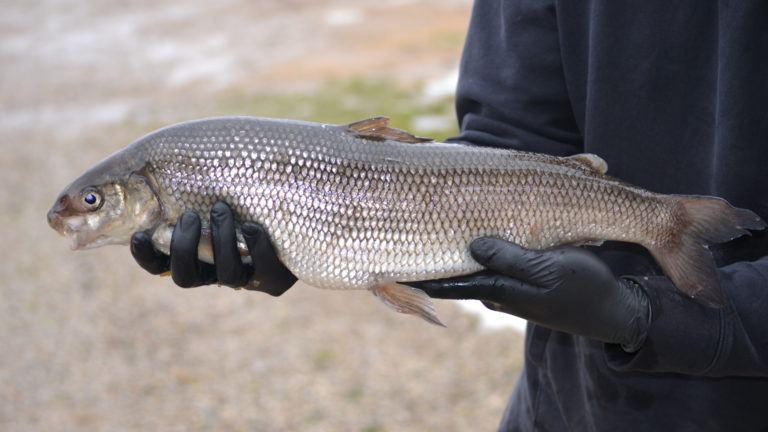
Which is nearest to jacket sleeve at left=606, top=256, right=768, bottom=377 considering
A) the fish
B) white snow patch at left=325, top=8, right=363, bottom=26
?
the fish

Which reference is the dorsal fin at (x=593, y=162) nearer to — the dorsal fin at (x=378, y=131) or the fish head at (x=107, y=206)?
the dorsal fin at (x=378, y=131)

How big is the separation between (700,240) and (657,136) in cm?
40

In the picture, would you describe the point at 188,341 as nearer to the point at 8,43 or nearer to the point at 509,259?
Result: the point at 509,259

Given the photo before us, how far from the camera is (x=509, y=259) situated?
2.77 m

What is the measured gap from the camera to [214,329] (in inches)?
321

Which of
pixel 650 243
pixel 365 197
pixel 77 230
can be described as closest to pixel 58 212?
pixel 77 230

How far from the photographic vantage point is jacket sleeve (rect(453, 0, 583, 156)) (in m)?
2.97

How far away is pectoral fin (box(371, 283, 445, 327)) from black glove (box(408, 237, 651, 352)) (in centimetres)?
27

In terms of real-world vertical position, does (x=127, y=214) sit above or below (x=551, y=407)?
above

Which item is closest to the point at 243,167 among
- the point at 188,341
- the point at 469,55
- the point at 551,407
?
the point at 469,55

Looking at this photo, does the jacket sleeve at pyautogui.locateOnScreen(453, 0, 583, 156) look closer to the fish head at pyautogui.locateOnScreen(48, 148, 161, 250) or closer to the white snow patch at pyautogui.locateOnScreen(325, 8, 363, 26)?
the fish head at pyautogui.locateOnScreen(48, 148, 161, 250)

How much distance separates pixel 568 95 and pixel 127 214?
5.66 ft

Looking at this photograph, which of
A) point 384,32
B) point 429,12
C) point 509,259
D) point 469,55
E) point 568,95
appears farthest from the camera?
point 429,12

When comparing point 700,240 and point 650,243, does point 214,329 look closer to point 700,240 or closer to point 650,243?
point 650,243
